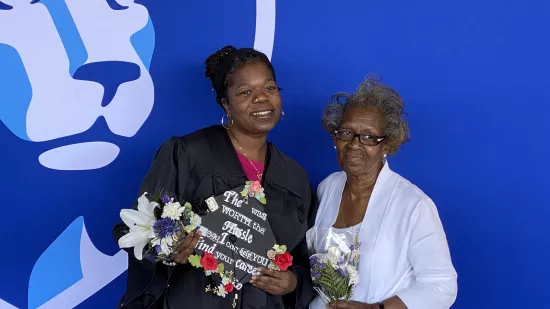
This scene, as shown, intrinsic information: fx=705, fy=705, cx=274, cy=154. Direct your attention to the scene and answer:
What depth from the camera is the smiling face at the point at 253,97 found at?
2.61 m

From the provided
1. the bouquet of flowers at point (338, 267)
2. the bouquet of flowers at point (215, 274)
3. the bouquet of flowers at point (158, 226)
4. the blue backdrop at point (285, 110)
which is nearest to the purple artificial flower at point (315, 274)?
the bouquet of flowers at point (338, 267)

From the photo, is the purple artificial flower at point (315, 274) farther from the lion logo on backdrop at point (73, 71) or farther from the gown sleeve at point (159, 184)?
the lion logo on backdrop at point (73, 71)

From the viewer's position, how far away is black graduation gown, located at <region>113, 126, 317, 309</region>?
2496 millimetres

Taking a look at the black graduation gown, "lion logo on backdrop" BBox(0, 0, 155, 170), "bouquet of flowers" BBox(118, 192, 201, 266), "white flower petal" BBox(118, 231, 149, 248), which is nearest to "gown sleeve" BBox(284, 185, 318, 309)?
the black graduation gown

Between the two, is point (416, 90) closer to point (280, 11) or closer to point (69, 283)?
point (280, 11)

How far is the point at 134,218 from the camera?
223cm

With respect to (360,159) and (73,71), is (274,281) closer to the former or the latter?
(360,159)

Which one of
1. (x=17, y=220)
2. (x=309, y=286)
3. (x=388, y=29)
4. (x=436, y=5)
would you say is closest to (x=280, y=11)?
(x=388, y=29)

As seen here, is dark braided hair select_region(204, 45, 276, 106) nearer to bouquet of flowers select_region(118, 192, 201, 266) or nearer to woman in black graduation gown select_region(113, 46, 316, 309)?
woman in black graduation gown select_region(113, 46, 316, 309)

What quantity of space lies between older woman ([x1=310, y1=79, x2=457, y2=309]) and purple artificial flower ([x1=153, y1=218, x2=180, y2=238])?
666 millimetres

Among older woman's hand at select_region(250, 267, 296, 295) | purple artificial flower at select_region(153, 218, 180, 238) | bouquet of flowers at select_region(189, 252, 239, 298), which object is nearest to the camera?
purple artificial flower at select_region(153, 218, 180, 238)

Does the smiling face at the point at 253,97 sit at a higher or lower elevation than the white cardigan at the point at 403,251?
higher

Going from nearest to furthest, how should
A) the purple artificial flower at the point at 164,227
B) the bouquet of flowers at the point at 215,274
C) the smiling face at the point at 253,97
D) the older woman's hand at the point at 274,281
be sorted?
the purple artificial flower at the point at 164,227
the bouquet of flowers at the point at 215,274
the older woman's hand at the point at 274,281
the smiling face at the point at 253,97

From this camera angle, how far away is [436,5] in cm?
321
